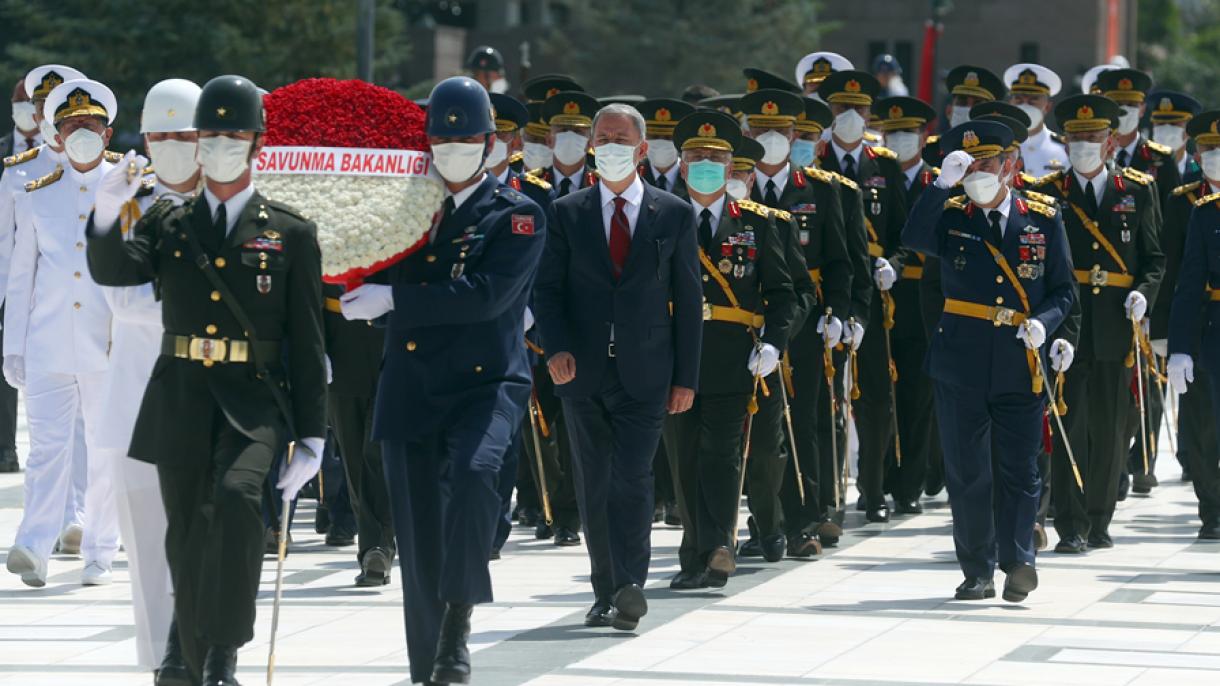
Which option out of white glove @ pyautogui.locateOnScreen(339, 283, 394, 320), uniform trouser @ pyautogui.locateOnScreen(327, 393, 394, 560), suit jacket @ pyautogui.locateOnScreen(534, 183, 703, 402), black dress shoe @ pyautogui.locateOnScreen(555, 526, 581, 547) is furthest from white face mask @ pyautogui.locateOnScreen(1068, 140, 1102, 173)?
white glove @ pyautogui.locateOnScreen(339, 283, 394, 320)

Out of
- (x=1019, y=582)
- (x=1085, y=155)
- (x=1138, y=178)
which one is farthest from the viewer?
(x=1138, y=178)

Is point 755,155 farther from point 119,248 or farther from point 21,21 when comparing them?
point 21,21

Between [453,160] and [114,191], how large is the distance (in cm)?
121

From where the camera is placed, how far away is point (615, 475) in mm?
10250

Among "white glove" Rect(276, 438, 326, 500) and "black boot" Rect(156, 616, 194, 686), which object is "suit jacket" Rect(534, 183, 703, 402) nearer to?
"white glove" Rect(276, 438, 326, 500)

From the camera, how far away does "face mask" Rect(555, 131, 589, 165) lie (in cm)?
1345

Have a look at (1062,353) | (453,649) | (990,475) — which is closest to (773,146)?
(1062,353)

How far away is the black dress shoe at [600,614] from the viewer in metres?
10.2

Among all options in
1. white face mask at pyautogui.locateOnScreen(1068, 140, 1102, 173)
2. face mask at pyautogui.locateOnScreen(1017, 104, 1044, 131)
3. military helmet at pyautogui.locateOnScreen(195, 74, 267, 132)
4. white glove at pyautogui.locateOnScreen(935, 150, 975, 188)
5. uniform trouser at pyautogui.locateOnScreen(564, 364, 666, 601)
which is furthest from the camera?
face mask at pyautogui.locateOnScreen(1017, 104, 1044, 131)

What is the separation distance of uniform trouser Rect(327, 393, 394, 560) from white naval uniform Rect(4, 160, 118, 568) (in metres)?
1.12

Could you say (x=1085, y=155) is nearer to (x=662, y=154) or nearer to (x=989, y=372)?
(x=662, y=154)

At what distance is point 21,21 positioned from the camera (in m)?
36.6

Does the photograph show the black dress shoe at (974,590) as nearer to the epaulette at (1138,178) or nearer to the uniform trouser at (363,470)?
the uniform trouser at (363,470)

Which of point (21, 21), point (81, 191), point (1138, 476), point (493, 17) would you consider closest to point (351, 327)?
point (81, 191)
